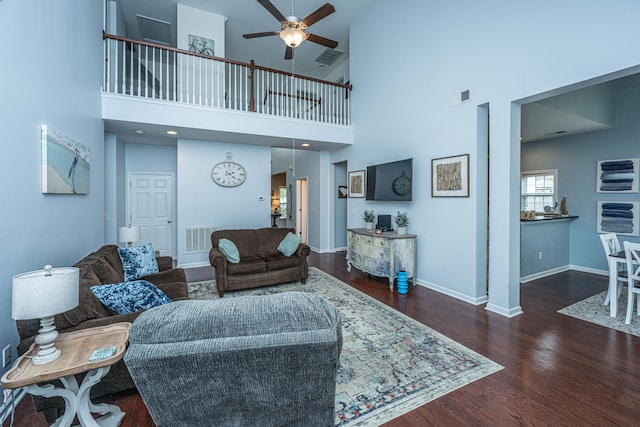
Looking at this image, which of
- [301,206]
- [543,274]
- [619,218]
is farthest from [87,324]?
[619,218]

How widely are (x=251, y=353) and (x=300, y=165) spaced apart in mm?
7543

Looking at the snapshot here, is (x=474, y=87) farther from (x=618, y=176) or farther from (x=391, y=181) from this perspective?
(x=618, y=176)

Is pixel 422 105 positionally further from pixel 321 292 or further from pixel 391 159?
pixel 321 292

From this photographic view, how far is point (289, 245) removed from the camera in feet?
15.4

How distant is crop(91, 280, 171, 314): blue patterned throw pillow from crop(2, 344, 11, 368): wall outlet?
579 mm

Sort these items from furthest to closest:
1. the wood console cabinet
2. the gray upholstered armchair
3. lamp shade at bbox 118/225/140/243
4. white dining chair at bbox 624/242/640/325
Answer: the wood console cabinet → lamp shade at bbox 118/225/140/243 → white dining chair at bbox 624/242/640/325 → the gray upholstered armchair

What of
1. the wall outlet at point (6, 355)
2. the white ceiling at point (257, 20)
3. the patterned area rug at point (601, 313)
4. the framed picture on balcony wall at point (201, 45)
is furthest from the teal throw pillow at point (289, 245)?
the white ceiling at point (257, 20)

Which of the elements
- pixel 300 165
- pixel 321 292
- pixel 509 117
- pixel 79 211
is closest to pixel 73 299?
pixel 79 211

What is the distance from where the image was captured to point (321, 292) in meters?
4.14

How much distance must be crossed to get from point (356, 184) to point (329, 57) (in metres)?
3.64

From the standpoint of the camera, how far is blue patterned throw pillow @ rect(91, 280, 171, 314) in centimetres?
196

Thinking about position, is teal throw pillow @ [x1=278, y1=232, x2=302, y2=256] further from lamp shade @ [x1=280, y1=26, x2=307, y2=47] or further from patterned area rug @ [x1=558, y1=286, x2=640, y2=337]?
patterned area rug @ [x1=558, y1=286, x2=640, y2=337]

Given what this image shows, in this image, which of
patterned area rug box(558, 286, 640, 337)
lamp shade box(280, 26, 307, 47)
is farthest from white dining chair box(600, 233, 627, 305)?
lamp shade box(280, 26, 307, 47)

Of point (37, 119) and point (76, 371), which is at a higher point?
point (37, 119)
